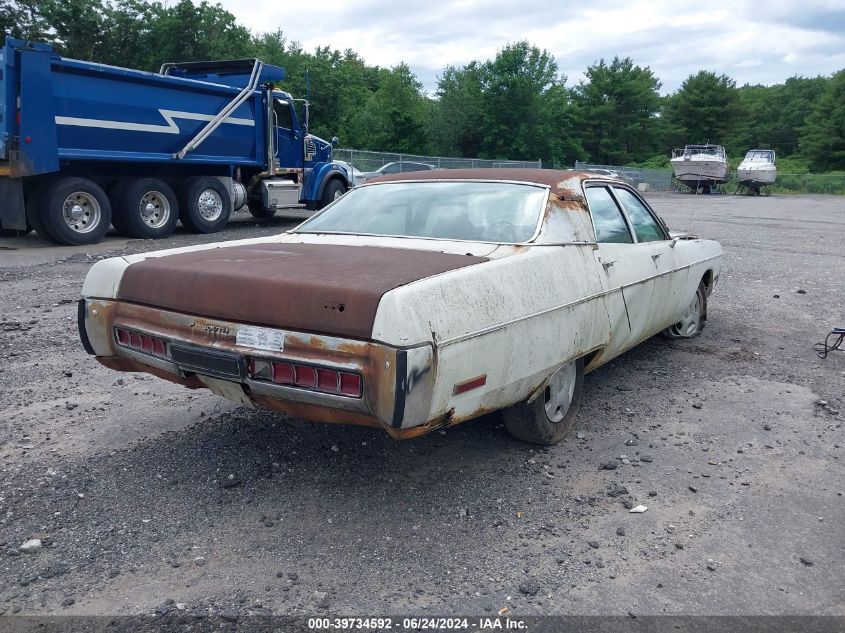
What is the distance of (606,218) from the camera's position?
4676mm

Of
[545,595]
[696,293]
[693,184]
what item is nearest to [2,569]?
[545,595]

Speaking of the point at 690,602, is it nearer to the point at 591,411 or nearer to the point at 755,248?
the point at 591,411

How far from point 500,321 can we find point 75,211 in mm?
10850

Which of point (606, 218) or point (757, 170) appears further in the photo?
point (757, 170)

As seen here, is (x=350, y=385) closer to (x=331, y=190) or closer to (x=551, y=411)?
(x=551, y=411)

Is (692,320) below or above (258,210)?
below

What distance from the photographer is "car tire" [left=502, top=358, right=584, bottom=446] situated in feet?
12.5

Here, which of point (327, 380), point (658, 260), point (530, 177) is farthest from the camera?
point (658, 260)

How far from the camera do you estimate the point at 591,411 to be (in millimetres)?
4645

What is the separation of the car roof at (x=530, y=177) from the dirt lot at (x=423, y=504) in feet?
4.60

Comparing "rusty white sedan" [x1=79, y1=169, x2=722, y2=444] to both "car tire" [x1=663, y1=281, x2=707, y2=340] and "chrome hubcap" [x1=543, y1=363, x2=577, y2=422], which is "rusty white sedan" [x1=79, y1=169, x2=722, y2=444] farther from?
"car tire" [x1=663, y1=281, x2=707, y2=340]

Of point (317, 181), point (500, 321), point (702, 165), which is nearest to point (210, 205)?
point (317, 181)

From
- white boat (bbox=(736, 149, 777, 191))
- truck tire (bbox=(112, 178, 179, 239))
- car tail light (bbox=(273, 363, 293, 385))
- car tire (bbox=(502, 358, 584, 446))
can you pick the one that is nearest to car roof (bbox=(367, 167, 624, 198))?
car tire (bbox=(502, 358, 584, 446))

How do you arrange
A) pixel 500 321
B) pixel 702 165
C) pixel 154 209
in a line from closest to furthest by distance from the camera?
pixel 500 321
pixel 154 209
pixel 702 165
